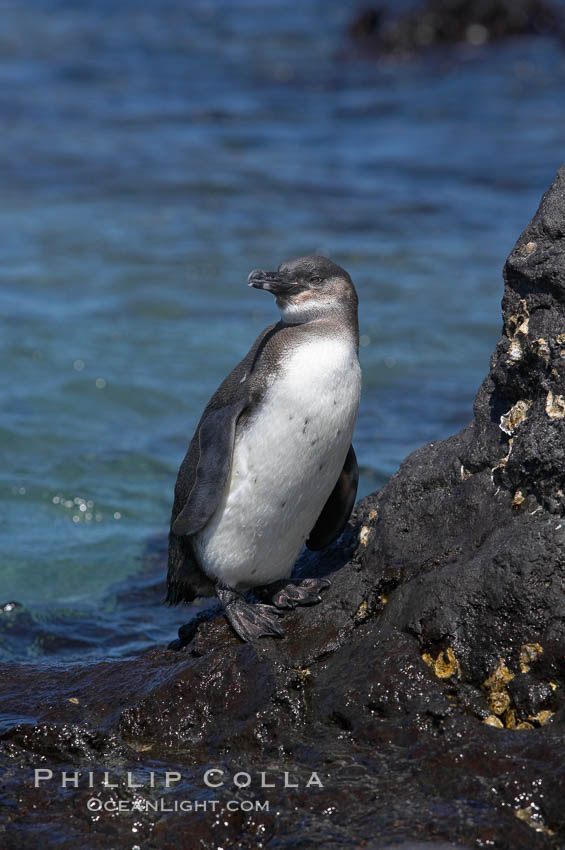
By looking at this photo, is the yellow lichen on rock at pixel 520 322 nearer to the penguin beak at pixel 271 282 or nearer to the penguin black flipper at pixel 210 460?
the penguin beak at pixel 271 282

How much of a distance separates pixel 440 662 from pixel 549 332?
1242 millimetres

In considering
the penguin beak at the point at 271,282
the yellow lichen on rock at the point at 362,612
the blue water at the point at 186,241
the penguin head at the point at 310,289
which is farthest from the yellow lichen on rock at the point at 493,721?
the blue water at the point at 186,241

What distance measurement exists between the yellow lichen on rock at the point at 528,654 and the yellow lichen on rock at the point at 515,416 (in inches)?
33.8

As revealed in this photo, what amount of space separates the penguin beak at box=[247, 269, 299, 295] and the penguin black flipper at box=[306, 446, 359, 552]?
2.51 feet

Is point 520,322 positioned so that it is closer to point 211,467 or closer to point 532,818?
point 211,467

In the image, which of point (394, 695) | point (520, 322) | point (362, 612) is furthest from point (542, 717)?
point (520, 322)

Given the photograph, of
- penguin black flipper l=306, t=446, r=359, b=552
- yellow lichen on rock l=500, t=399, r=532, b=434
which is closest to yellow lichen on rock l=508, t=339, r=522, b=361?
yellow lichen on rock l=500, t=399, r=532, b=434

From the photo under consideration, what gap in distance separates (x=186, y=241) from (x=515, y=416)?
9182 millimetres

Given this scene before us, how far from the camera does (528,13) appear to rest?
23.3m

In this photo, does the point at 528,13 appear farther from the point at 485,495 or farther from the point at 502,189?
the point at 485,495

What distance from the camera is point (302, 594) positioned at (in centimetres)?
451

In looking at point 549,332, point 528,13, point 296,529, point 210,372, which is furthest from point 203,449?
point 528,13

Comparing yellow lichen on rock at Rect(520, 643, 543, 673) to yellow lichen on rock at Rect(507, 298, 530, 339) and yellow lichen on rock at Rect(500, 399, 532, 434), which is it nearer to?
yellow lichen on rock at Rect(500, 399, 532, 434)

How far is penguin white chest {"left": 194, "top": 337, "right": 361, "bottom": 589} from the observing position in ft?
14.6
